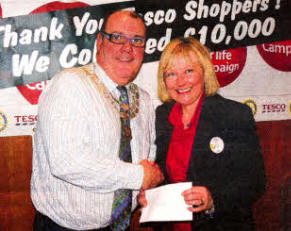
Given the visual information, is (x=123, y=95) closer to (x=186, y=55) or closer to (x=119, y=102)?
(x=119, y=102)

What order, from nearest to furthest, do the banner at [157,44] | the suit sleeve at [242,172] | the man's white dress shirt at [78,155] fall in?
the man's white dress shirt at [78,155], the banner at [157,44], the suit sleeve at [242,172]

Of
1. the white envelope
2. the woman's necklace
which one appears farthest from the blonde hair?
the white envelope

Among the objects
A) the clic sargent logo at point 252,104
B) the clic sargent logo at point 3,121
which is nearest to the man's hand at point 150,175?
the clic sargent logo at point 252,104

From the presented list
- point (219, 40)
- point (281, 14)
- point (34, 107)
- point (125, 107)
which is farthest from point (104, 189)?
point (281, 14)

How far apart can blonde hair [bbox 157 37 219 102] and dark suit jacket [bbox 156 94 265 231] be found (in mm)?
50

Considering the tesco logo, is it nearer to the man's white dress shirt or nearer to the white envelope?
the white envelope

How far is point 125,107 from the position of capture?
1453 mm

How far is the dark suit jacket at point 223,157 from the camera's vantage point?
150 centimetres

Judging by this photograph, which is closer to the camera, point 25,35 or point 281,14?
point 25,35

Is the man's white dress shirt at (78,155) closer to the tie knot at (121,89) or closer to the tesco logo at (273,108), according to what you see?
the tie knot at (121,89)

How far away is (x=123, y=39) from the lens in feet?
4.61

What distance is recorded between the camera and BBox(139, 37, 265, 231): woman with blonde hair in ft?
4.88

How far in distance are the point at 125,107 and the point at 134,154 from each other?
223 millimetres

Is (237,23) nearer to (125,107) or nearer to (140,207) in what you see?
(125,107)
